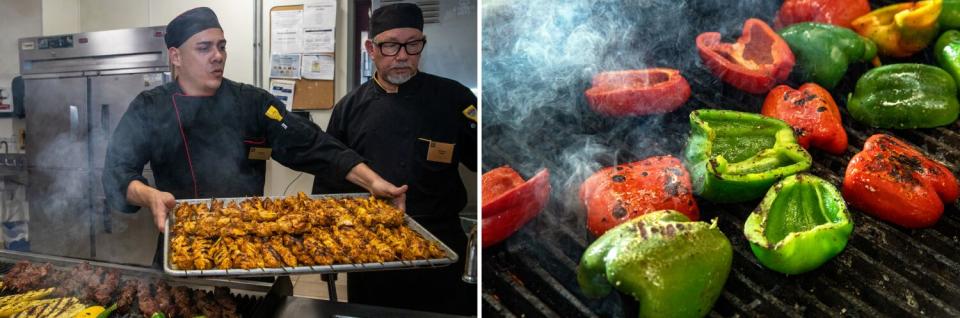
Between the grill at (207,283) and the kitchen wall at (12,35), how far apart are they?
0.35m

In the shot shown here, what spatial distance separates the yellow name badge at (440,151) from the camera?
1803 mm

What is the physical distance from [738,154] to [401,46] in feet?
3.26

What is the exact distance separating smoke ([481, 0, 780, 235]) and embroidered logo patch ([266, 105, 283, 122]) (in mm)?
814

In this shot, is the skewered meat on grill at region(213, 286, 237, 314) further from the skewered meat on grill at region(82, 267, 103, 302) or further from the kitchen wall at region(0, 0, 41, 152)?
the kitchen wall at region(0, 0, 41, 152)

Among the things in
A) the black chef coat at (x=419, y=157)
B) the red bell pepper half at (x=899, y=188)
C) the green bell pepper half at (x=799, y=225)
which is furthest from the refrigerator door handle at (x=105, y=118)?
the red bell pepper half at (x=899, y=188)

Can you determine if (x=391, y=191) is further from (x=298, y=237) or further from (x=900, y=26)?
(x=900, y=26)

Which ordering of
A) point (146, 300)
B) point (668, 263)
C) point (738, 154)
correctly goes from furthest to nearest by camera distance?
point (146, 300) < point (738, 154) < point (668, 263)

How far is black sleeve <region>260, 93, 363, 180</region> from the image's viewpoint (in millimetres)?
1790

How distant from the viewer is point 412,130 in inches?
70.6

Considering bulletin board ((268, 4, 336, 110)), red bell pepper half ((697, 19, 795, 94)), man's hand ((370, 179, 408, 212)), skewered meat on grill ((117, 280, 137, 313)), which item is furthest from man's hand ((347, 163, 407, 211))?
red bell pepper half ((697, 19, 795, 94))

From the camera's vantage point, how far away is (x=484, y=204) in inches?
47.9

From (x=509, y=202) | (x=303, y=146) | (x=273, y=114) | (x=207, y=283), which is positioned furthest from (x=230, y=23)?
(x=509, y=202)

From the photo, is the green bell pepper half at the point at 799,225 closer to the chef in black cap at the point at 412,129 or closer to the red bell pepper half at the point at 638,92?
the red bell pepper half at the point at 638,92

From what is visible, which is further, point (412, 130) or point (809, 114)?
point (412, 130)
